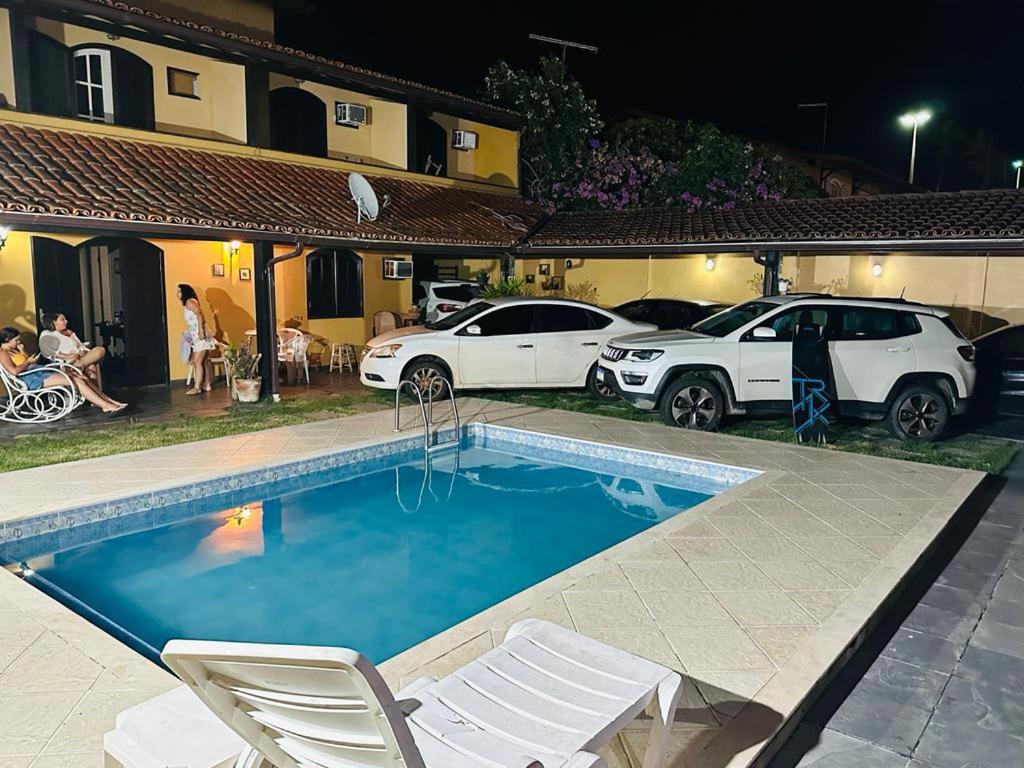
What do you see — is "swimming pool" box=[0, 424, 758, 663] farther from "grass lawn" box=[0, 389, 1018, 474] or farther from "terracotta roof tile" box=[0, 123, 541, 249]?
"terracotta roof tile" box=[0, 123, 541, 249]

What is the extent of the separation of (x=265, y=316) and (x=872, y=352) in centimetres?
838

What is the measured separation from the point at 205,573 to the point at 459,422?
15.6ft

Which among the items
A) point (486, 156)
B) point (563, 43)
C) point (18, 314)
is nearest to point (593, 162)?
point (563, 43)

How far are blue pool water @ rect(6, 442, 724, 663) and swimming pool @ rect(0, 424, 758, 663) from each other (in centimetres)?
2

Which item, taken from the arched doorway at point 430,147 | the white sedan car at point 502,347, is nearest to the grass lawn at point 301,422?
the white sedan car at point 502,347

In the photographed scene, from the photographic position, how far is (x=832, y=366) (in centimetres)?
977

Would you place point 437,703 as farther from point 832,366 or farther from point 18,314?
point 18,314

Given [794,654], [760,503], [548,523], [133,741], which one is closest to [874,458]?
[760,503]

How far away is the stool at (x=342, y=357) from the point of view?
1503 cm

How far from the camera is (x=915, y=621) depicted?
4.85 m

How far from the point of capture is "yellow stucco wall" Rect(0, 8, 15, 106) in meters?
11.3

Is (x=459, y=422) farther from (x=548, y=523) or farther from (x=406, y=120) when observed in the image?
(x=406, y=120)

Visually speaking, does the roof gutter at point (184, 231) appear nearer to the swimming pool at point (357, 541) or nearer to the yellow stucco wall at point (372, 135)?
the yellow stucco wall at point (372, 135)

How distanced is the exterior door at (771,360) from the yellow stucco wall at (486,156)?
36.1ft
